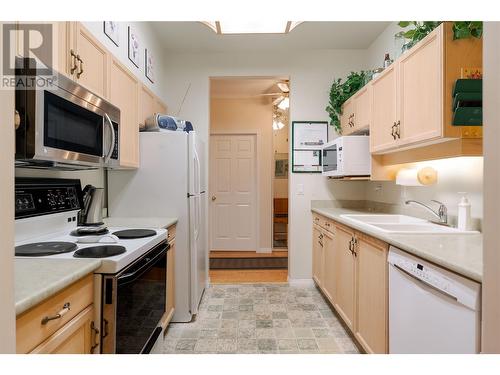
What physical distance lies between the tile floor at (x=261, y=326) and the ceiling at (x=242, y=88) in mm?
2851

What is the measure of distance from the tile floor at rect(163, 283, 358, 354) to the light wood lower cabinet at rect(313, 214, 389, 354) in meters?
0.18

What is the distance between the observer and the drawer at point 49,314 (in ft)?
2.64

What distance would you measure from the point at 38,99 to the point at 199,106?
7.58ft

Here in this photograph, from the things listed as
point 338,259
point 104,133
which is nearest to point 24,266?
point 104,133

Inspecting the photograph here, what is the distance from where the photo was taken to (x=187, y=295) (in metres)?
2.44

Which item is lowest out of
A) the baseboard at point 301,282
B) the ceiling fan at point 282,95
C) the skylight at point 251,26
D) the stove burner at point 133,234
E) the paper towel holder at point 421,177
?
the baseboard at point 301,282

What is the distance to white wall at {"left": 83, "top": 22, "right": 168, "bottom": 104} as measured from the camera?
1970 millimetres

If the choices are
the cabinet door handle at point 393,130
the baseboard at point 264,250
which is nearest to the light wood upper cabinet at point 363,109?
the cabinet door handle at point 393,130

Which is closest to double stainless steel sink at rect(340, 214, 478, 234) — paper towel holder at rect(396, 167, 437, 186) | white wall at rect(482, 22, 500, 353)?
paper towel holder at rect(396, 167, 437, 186)

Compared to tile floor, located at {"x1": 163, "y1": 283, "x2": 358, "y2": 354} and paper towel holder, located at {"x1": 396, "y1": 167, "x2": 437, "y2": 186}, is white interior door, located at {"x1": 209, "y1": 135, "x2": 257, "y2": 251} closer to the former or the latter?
tile floor, located at {"x1": 163, "y1": 283, "x2": 358, "y2": 354}

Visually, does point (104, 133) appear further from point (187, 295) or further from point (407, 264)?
point (407, 264)

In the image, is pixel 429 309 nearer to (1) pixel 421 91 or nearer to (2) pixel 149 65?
(1) pixel 421 91

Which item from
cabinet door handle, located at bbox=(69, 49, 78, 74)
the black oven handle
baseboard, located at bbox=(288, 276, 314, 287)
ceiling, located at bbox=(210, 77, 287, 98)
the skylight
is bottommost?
baseboard, located at bbox=(288, 276, 314, 287)

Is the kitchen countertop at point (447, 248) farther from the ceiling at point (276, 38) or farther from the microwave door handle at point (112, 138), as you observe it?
the ceiling at point (276, 38)
